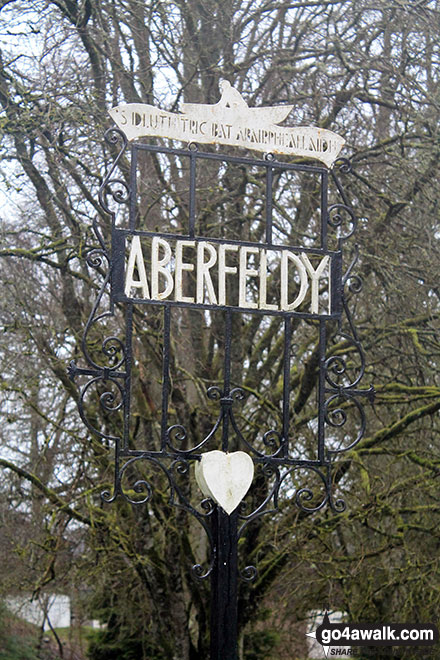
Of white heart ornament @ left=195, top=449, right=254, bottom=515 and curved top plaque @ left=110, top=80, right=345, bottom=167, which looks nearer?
white heart ornament @ left=195, top=449, right=254, bottom=515

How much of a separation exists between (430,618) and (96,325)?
4.05 meters

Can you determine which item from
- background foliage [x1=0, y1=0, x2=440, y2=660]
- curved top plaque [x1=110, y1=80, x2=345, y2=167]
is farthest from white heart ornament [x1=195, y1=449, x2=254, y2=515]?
background foliage [x1=0, y1=0, x2=440, y2=660]

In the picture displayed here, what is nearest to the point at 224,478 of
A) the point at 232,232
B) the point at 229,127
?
the point at 229,127

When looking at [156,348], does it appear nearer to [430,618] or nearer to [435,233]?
[435,233]

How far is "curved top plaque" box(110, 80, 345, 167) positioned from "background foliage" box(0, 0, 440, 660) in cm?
288

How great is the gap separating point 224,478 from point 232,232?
440cm

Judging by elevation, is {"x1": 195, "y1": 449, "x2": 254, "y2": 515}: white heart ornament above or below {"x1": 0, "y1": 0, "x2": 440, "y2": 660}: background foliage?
below

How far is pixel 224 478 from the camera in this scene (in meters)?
4.41

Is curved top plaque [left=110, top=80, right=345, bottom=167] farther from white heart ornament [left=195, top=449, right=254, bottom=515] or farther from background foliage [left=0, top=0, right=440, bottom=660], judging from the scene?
background foliage [left=0, top=0, right=440, bottom=660]

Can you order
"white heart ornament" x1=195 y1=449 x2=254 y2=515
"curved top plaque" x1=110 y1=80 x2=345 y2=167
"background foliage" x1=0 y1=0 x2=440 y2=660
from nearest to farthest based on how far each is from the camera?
"white heart ornament" x1=195 y1=449 x2=254 y2=515, "curved top plaque" x1=110 y1=80 x2=345 y2=167, "background foliage" x1=0 y1=0 x2=440 y2=660

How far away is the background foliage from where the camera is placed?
8.05 meters

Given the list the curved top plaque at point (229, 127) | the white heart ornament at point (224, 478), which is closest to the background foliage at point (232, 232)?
the curved top plaque at point (229, 127)

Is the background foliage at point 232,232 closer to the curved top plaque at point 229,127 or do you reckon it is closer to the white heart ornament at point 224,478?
the curved top plaque at point 229,127

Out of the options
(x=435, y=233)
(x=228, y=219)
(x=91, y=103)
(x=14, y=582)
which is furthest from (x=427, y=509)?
(x=91, y=103)
